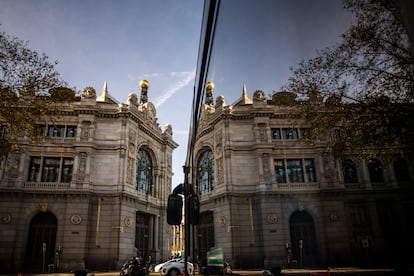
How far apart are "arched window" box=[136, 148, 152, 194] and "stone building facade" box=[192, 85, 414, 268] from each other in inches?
1239

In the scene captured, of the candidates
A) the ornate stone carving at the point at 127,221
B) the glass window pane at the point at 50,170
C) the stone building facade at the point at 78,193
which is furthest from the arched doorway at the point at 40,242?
the ornate stone carving at the point at 127,221

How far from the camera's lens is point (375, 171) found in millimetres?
1738

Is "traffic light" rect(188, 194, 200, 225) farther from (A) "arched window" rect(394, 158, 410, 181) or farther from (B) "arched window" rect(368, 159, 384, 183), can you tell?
(A) "arched window" rect(394, 158, 410, 181)

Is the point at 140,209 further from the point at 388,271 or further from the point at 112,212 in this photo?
the point at 388,271

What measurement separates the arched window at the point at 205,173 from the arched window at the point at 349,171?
3.94 meters

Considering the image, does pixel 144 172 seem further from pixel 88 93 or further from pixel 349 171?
pixel 349 171

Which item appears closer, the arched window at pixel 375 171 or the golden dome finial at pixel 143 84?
the arched window at pixel 375 171

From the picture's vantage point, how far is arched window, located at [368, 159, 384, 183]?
165 centimetres

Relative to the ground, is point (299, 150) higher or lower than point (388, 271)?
higher

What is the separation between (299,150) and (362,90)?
100 centimetres

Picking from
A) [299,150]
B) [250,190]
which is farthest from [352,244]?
[250,190]

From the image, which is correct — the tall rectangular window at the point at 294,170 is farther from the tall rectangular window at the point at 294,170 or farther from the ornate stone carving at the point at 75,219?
the ornate stone carving at the point at 75,219

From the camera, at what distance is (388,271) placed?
1065mm

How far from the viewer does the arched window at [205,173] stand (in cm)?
614
